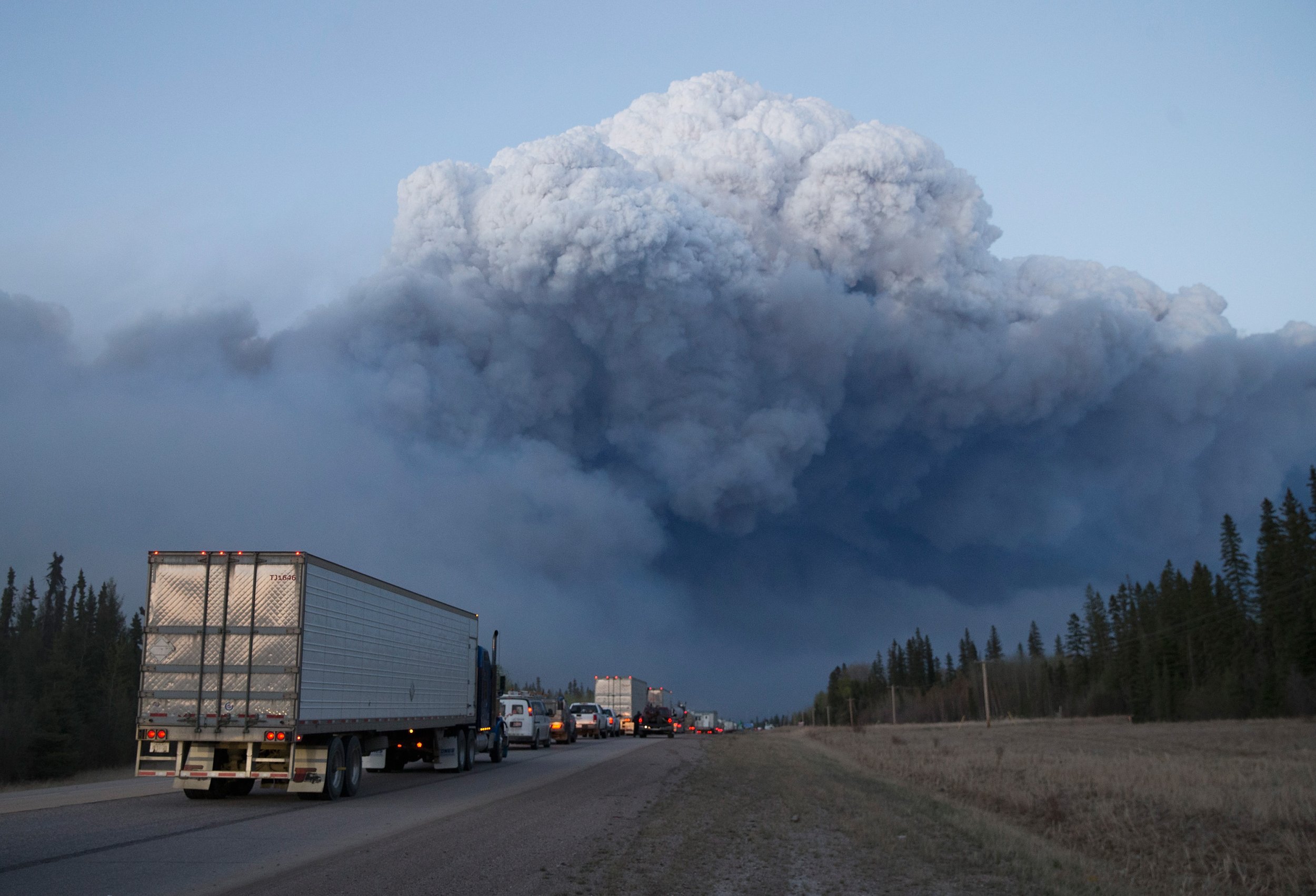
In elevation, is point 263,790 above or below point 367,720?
below

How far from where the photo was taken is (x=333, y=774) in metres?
18.0

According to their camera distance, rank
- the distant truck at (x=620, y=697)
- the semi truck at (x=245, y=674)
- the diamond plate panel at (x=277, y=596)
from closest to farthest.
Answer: the semi truck at (x=245, y=674) → the diamond plate panel at (x=277, y=596) → the distant truck at (x=620, y=697)

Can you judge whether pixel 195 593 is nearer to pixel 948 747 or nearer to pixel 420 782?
pixel 420 782

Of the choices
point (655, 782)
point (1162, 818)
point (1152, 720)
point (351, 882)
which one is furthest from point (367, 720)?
point (1152, 720)

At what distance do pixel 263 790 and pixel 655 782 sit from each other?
26.9ft

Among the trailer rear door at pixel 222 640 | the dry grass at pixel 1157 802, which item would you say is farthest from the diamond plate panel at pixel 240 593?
the dry grass at pixel 1157 802

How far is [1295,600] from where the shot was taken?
80.9 m

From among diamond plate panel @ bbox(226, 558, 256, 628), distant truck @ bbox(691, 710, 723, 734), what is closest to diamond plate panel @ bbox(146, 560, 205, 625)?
diamond plate panel @ bbox(226, 558, 256, 628)

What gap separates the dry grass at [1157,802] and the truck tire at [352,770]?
11962mm

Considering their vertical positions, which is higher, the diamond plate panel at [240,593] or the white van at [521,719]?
the diamond plate panel at [240,593]

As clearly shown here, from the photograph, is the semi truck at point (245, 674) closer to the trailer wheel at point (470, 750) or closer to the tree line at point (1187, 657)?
the trailer wheel at point (470, 750)

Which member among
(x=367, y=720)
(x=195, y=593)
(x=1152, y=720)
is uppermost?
(x=195, y=593)

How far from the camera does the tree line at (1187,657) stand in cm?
8069

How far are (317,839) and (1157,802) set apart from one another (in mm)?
13957
